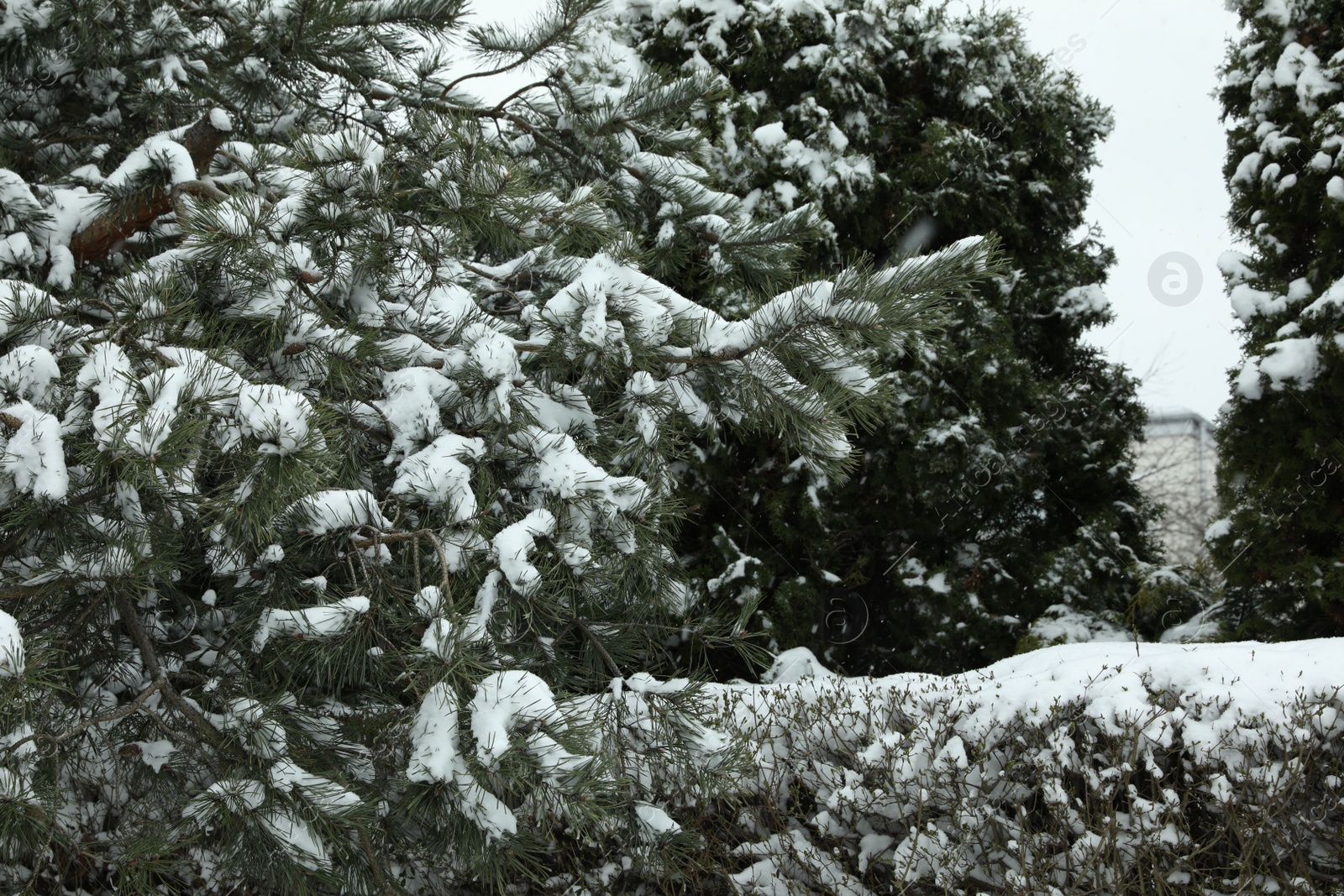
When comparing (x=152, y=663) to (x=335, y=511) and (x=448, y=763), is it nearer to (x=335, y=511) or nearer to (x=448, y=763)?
(x=335, y=511)

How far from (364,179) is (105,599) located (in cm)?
114

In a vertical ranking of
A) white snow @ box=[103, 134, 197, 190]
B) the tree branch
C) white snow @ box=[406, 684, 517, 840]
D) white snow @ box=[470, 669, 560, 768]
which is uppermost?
white snow @ box=[470, 669, 560, 768]

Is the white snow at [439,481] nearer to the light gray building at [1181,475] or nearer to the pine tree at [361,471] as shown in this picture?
the pine tree at [361,471]

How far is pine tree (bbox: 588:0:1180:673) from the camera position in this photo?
16.6 feet

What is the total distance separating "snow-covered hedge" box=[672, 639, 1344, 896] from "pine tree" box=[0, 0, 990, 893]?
0.40 meters

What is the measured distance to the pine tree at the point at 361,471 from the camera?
5.35 ft

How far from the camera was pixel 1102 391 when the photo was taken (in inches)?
232

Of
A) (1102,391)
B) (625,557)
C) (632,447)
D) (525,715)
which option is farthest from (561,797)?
(1102,391)

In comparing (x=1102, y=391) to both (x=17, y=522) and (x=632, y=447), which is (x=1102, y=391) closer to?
(x=632, y=447)

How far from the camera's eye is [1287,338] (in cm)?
431

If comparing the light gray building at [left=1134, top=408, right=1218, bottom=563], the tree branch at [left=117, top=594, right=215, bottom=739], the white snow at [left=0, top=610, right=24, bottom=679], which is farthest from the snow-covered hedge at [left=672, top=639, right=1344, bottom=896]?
the light gray building at [left=1134, top=408, right=1218, bottom=563]

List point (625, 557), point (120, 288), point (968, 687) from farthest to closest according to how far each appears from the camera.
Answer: point (968, 687) → point (625, 557) → point (120, 288)

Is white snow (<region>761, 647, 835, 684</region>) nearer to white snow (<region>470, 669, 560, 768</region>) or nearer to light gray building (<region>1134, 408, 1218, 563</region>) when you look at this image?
white snow (<region>470, 669, 560, 768</region>)

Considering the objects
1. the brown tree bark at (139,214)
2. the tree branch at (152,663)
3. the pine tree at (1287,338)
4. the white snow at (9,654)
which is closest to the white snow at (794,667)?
the pine tree at (1287,338)
